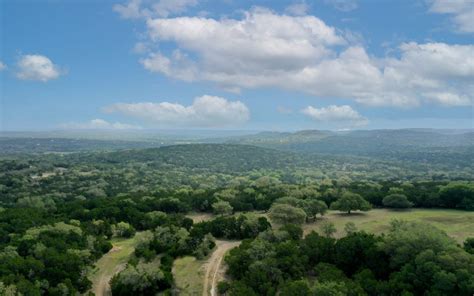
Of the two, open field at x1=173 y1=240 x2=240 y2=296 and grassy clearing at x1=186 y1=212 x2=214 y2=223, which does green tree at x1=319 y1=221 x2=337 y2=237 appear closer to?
open field at x1=173 y1=240 x2=240 y2=296

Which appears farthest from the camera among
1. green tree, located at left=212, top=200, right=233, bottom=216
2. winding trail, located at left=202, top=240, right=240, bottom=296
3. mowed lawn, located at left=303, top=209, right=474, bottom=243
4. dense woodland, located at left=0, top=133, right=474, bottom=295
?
green tree, located at left=212, top=200, right=233, bottom=216

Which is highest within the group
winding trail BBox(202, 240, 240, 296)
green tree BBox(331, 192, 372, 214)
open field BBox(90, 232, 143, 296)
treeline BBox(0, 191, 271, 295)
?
green tree BBox(331, 192, 372, 214)

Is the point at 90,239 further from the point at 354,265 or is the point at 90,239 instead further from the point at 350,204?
the point at 350,204

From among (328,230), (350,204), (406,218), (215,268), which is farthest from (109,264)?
(406,218)

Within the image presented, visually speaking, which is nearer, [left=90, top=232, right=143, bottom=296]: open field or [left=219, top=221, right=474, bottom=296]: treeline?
[left=219, top=221, right=474, bottom=296]: treeline

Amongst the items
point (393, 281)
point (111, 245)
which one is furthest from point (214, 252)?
point (393, 281)

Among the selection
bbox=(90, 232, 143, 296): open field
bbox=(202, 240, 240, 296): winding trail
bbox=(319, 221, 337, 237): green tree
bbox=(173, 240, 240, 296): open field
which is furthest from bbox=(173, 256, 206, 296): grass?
bbox=(319, 221, 337, 237): green tree

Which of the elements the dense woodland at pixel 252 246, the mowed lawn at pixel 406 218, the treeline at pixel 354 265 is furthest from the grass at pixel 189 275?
the mowed lawn at pixel 406 218

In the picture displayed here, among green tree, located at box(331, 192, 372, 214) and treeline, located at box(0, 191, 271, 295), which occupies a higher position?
green tree, located at box(331, 192, 372, 214)
